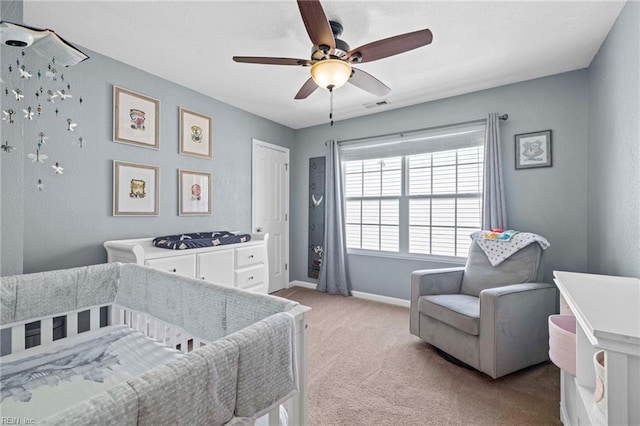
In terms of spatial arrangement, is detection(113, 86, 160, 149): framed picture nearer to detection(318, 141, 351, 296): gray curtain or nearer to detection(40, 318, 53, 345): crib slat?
detection(40, 318, 53, 345): crib slat

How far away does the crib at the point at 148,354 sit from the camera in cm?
62

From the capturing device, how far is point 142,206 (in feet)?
8.34

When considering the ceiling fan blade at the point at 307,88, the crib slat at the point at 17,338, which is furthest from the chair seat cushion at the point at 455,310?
the crib slat at the point at 17,338

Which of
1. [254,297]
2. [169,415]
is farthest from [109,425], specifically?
[254,297]

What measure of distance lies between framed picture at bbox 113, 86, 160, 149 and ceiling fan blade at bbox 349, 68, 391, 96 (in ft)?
6.17

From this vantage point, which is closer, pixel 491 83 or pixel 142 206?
pixel 142 206

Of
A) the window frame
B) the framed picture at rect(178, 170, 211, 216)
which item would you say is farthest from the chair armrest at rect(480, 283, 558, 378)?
the framed picture at rect(178, 170, 211, 216)

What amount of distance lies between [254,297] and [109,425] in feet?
2.06

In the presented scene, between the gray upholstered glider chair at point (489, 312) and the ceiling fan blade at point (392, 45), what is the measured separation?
162cm

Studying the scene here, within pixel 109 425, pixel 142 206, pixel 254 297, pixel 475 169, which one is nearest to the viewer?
pixel 109 425

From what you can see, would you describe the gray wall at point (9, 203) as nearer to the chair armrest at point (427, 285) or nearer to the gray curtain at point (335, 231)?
the chair armrest at point (427, 285)

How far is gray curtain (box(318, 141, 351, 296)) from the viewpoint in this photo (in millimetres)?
3830

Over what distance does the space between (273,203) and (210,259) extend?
1.65 meters

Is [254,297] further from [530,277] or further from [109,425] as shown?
[530,277]
